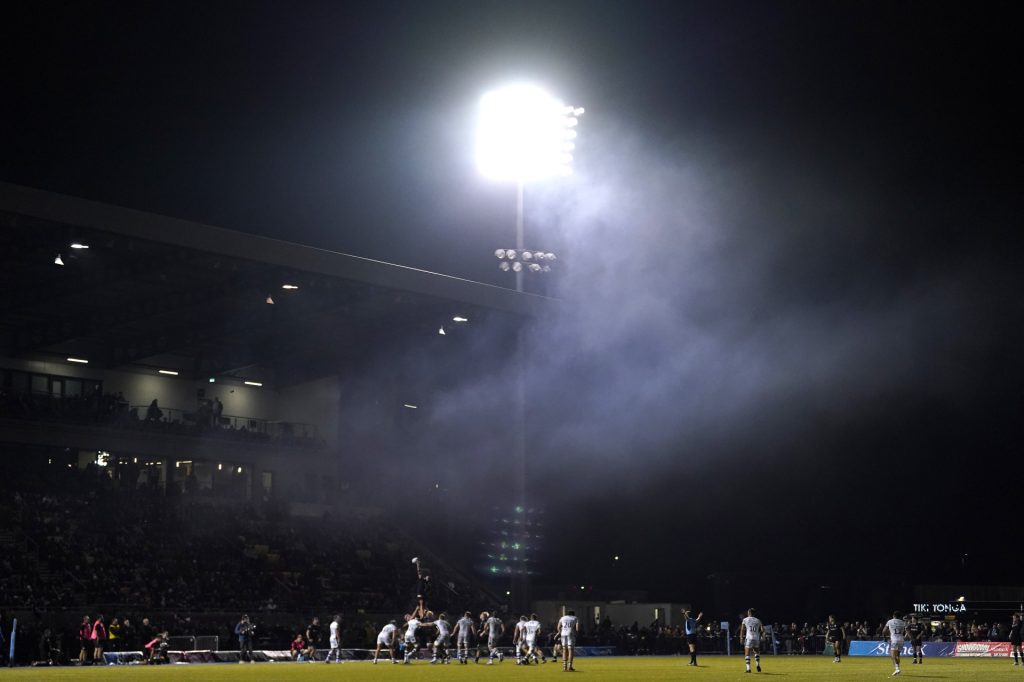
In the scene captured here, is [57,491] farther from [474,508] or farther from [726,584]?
[726,584]

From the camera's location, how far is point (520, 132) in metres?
40.6

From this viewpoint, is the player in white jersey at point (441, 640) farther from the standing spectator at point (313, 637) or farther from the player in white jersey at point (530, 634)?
the standing spectator at point (313, 637)

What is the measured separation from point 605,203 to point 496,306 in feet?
20.6

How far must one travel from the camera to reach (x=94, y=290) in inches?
1702

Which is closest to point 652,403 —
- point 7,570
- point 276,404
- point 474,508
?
point 474,508

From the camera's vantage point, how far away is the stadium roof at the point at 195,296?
36.6m

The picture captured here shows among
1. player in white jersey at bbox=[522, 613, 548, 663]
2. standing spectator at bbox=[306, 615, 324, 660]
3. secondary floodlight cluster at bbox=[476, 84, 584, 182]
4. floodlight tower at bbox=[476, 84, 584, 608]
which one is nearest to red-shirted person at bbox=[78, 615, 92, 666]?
standing spectator at bbox=[306, 615, 324, 660]

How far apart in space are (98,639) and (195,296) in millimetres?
14738

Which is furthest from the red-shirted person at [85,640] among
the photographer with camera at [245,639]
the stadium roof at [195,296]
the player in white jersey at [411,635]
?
the stadium roof at [195,296]

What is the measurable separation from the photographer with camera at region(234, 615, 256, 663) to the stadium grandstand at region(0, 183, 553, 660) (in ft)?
9.26

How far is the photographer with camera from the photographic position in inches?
1403

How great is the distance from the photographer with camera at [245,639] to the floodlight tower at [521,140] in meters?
9.33

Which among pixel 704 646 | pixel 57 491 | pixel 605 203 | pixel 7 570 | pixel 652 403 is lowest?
pixel 704 646

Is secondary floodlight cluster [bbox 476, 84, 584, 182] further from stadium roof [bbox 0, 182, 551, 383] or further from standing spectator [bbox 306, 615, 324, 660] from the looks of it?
standing spectator [bbox 306, 615, 324, 660]
